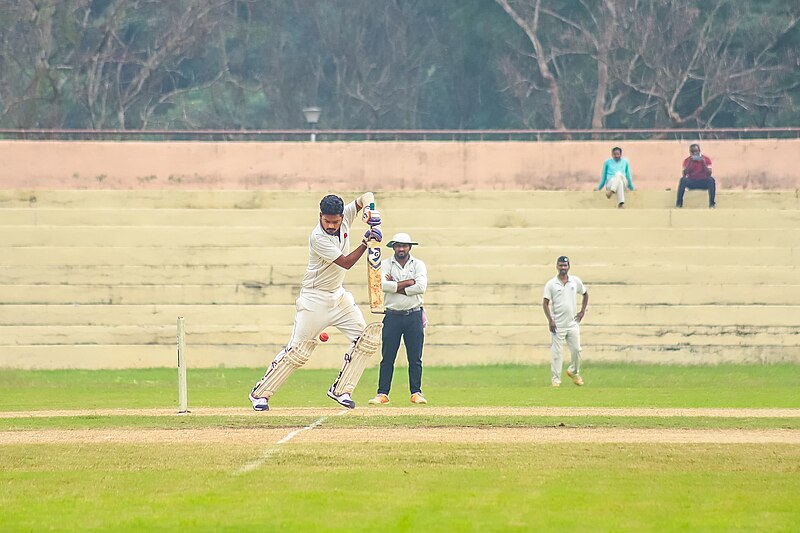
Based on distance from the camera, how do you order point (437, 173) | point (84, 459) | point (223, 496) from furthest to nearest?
point (437, 173) < point (84, 459) < point (223, 496)

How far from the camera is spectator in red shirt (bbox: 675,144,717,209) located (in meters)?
28.2

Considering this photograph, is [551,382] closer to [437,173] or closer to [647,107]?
[437,173]

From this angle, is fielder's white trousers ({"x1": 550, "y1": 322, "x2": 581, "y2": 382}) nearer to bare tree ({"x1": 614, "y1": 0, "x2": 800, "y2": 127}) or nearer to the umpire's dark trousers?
the umpire's dark trousers

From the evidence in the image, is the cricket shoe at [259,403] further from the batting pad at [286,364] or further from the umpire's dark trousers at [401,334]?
the umpire's dark trousers at [401,334]

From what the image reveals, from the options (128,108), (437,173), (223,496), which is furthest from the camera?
(128,108)

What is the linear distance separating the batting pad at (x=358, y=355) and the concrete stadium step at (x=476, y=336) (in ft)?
35.9

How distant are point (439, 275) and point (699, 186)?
A: 18.7ft

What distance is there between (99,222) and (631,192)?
1014 centimetres

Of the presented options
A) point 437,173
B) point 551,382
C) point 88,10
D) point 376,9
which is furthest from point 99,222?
point 376,9

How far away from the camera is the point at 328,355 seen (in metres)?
25.4

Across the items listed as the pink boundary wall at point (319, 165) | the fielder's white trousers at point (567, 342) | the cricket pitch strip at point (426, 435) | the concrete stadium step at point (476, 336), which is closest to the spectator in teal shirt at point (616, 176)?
the pink boundary wall at point (319, 165)

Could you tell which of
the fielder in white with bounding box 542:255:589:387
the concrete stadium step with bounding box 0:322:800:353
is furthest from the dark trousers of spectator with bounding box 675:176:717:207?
the fielder in white with bounding box 542:255:589:387

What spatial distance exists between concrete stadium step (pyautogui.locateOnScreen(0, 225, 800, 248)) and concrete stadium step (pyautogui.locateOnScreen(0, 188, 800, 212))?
1222mm

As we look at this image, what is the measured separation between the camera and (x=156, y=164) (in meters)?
31.5
